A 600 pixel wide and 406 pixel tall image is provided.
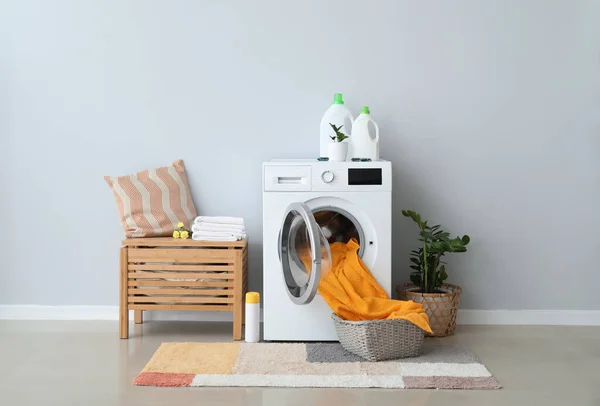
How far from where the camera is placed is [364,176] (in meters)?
4.05

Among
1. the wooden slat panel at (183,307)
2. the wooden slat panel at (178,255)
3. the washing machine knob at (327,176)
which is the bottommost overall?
the wooden slat panel at (183,307)

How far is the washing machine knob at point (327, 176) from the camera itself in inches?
159

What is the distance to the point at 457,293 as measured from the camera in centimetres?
435

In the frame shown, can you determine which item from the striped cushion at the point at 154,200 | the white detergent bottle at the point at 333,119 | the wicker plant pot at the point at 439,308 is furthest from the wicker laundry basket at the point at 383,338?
the striped cushion at the point at 154,200

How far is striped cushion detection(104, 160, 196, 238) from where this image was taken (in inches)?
173

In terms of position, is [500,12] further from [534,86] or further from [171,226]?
[171,226]

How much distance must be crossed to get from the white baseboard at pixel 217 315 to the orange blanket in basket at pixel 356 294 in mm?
881

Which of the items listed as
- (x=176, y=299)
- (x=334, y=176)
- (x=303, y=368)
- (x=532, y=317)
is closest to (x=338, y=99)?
(x=334, y=176)

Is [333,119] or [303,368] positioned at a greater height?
[333,119]

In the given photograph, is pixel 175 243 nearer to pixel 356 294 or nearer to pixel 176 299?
pixel 176 299

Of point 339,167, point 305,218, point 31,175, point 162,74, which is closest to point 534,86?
point 339,167

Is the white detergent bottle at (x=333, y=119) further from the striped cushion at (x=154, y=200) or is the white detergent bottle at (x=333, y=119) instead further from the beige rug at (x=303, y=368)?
the beige rug at (x=303, y=368)

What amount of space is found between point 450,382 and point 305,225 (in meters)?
1.10

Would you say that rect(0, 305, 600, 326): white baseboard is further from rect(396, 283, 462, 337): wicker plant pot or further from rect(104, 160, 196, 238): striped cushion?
rect(104, 160, 196, 238): striped cushion
